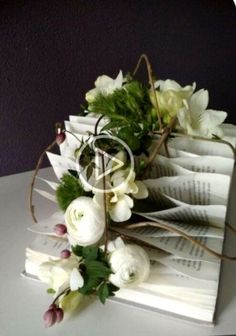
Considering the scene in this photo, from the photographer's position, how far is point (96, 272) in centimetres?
53

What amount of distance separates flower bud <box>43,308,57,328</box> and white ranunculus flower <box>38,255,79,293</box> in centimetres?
3

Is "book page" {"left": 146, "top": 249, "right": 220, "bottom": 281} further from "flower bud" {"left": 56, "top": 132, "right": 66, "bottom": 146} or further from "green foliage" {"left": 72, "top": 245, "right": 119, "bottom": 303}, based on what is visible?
"flower bud" {"left": 56, "top": 132, "right": 66, "bottom": 146}

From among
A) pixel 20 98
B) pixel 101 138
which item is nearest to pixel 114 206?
pixel 101 138

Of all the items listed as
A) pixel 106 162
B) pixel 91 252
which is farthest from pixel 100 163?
pixel 91 252

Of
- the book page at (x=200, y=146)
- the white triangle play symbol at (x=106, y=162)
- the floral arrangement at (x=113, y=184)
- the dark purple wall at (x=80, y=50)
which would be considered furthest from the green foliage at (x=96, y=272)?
the dark purple wall at (x=80, y=50)

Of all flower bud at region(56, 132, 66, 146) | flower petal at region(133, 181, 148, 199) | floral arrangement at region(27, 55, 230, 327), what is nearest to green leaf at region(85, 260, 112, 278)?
floral arrangement at region(27, 55, 230, 327)

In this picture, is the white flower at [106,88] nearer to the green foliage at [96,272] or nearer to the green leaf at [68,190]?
the green leaf at [68,190]

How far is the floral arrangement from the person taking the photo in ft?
1.70

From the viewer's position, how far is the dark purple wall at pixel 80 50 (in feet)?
2.86

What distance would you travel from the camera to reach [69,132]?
0.64 meters

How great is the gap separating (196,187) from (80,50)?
0.50 meters

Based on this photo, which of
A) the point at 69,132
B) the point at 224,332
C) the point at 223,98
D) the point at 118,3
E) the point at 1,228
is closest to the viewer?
the point at 224,332

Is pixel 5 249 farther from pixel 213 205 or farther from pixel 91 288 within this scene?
pixel 213 205

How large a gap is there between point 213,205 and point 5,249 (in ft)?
1.20
